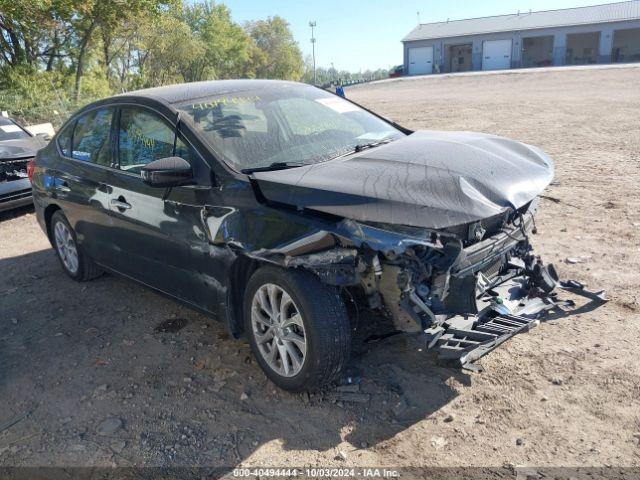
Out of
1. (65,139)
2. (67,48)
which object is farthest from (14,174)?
(67,48)

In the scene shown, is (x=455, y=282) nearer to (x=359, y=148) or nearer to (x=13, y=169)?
(x=359, y=148)

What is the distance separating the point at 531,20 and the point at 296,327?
209ft

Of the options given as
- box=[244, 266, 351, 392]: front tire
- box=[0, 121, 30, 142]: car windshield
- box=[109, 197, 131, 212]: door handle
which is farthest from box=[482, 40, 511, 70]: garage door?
box=[244, 266, 351, 392]: front tire

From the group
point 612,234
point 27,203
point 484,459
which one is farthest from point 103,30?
point 484,459

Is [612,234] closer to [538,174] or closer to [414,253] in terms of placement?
[538,174]

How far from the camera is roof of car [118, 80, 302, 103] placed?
414 centimetres

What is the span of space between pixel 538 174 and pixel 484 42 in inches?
2352

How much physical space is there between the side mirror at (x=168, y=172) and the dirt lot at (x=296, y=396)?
1.29 metres

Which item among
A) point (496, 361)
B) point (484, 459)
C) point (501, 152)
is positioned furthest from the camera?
point (501, 152)

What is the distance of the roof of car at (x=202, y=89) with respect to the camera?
414 cm

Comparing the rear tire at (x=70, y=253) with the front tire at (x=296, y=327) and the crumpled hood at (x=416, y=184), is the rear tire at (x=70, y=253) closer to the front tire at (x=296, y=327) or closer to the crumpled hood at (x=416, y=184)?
the front tire at (x=296, y=327)

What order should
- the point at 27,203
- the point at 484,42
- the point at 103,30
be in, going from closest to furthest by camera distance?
the point at 27,203, the point at 103,30, the point at 484,42

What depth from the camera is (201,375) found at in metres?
3.72

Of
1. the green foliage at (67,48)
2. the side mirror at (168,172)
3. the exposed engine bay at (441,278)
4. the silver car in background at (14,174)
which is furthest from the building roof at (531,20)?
the side mirror at (168,172)
